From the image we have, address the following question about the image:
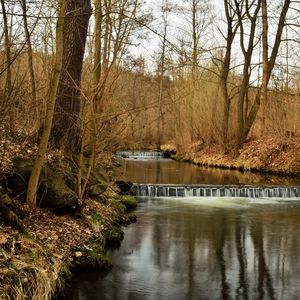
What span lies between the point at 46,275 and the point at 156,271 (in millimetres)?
2160

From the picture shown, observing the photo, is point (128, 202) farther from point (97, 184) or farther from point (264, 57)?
point (264, 57)

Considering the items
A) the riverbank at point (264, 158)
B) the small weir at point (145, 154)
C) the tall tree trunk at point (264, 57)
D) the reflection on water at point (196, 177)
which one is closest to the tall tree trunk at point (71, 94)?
the reflection on water at point (196, 177)

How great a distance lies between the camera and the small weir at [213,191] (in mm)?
14164

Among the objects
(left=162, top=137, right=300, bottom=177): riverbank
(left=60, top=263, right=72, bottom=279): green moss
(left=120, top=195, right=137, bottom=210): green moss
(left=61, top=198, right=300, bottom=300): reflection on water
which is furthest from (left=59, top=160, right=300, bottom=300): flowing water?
(left=162, top=137, right=300, bottom=177): riverbank

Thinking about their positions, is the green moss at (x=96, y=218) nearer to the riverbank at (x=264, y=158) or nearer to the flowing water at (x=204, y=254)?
the flowing water at (x=204, y=254)

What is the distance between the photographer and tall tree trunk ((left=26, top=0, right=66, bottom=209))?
263 inches

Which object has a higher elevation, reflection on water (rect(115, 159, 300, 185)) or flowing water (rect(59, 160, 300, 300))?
reflection on water (rect(115, 159, 300, 185))

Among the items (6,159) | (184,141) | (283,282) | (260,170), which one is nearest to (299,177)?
(260,170)

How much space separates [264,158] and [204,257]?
42.1 ft

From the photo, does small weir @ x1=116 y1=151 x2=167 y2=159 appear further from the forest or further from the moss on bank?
the moss on bank

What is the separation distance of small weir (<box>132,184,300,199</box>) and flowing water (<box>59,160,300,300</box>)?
946mm

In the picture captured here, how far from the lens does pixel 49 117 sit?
6.84 meters

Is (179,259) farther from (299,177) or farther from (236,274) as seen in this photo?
(299,177)

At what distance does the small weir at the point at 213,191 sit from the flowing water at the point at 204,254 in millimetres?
946
